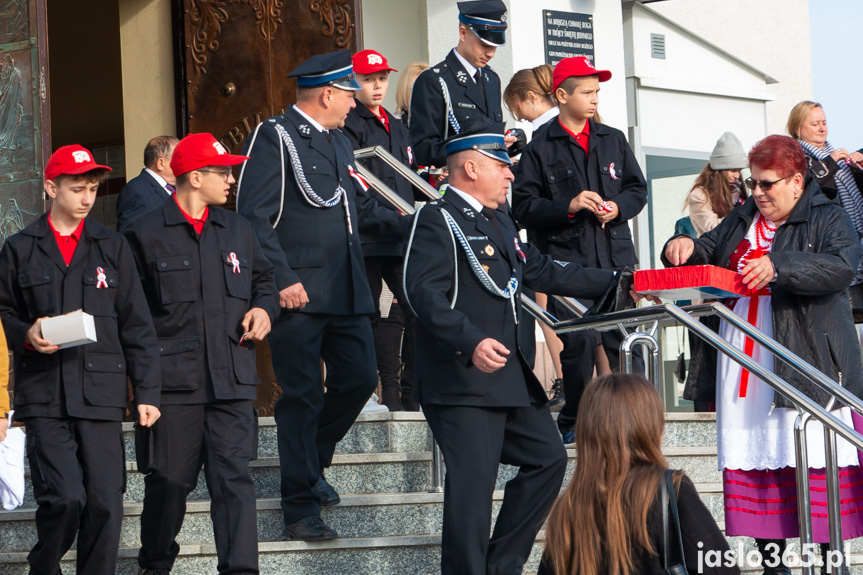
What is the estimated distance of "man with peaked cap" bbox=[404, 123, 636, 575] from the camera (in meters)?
4.77

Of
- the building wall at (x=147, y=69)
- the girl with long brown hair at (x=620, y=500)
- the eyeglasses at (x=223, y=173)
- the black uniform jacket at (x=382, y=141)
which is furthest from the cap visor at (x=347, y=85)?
the building wall at (x=147, y=69)

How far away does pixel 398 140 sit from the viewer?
24.7 feet

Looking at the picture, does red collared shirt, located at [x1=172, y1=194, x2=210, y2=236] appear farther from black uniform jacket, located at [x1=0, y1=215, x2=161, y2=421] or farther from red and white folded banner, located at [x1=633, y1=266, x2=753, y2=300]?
red and white folded banner, located at [x1=633, y1=266, x2=753, y2=300]

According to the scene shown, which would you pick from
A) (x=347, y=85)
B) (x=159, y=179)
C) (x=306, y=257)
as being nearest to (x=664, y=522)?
(x=306, y=257)

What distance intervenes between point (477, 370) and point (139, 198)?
3061mm

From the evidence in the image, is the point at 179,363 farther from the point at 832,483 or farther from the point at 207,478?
the point at 832,483

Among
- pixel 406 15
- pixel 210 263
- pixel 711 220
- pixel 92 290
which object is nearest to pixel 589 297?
pixel 210 263

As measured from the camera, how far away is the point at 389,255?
279 inches

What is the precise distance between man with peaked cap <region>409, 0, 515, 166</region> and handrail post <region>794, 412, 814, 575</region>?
111 inches

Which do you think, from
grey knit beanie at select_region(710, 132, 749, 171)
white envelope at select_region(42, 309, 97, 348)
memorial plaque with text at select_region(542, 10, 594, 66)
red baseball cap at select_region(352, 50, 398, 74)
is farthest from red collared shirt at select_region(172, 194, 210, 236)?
memorial plaque with text at select_region(542, 10, 594, 66)

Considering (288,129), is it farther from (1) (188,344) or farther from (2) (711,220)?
(2) (711,220)

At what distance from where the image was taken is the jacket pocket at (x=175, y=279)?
5.27m

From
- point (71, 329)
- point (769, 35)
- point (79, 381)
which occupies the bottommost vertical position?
point (79, 381)

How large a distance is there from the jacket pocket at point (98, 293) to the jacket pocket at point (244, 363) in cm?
49
